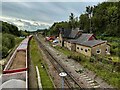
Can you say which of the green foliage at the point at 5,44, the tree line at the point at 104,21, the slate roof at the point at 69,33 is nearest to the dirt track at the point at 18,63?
the green foliage at the point at 5,44

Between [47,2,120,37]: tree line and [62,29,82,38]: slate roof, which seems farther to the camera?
[47,2,120,37]: tree line

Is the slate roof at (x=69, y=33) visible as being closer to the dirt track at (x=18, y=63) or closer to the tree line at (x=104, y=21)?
the tree line at (x=104, y=21)

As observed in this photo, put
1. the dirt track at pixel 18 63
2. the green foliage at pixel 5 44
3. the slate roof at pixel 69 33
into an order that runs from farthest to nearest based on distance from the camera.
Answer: the slate roof at pixel 69 33, the green foliage at pixel 5 44, the dirt track at pixel 18 63

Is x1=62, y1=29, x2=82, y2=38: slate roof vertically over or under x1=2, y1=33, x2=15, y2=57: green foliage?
over

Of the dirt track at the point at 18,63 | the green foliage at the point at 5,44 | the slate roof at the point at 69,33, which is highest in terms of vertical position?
the slate roof at the point at 69,33

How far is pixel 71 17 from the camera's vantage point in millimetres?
90750

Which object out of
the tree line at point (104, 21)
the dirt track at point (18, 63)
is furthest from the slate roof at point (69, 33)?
the dirt track at point (18, 63)

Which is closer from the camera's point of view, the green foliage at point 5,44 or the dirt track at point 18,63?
the dirt track at point 18,63

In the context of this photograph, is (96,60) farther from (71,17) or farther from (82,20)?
(71,17)

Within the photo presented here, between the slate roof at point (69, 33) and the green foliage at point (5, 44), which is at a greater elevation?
the slate roof at point (69, 33)

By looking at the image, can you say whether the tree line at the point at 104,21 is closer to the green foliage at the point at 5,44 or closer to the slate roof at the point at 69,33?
the slate roof at the point at 69,33

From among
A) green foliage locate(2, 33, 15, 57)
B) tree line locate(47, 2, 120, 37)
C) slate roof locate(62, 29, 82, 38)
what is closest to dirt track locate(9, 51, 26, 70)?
green foliage locate(2, 33, 15, 57)

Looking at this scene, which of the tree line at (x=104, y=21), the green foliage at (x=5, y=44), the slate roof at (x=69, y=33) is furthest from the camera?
the tree line at (x=104, y=21)

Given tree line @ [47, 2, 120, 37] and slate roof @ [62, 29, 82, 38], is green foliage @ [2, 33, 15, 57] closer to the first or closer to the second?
slate roof @ [62, 29, 82, 38]
